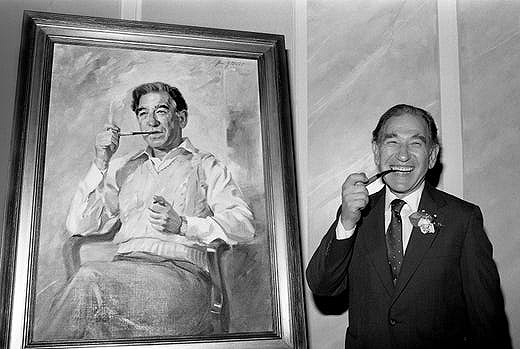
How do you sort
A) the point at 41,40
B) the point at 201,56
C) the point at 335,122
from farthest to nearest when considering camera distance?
the point at 335,122 < the point at 201,56 < the point at 41,40

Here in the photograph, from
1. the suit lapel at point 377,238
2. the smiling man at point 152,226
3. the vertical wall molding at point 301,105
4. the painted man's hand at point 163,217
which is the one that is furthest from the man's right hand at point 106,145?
the suit lapel at point 377,238

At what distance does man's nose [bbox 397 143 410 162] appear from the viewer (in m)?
1.78

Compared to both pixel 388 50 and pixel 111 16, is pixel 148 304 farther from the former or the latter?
pixel 388 50

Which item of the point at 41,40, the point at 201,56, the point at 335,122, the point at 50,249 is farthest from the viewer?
the point at 335,122

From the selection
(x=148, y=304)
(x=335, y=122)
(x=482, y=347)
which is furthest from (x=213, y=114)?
(x=482, y=347)

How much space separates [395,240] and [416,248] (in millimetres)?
61

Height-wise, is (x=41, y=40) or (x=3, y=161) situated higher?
(x=41, y=40)

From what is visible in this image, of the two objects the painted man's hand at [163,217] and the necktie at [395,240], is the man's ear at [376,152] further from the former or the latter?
the painted man's hand at [163,217]

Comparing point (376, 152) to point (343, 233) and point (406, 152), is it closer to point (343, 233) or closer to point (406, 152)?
point (406, 152)

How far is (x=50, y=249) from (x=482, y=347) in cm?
114

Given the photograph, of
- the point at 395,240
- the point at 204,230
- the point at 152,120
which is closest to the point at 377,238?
the point at 395,240

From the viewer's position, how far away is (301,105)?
1.99 m

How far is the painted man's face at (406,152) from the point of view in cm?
179

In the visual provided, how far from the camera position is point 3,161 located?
5.89 feet
